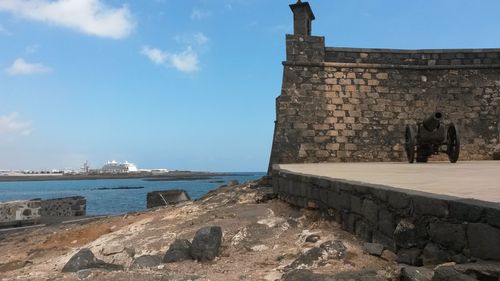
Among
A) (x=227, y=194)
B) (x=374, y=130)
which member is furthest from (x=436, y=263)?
(x=374, y=130)

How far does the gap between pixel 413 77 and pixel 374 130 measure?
190 cm

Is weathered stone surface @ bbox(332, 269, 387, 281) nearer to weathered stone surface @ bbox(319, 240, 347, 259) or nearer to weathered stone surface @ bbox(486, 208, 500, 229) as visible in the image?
weathered stone surface @ bbox(319, 240, 347, 259)

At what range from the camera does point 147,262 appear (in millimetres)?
4969

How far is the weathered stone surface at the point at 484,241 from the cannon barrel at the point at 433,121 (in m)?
7.72

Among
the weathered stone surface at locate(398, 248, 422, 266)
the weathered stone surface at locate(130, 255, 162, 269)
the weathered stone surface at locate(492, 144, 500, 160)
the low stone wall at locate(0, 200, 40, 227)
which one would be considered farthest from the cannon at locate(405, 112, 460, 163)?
the low stone wall at locate(0, 200, 40, 227)

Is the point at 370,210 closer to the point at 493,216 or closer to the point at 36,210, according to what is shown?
the point at 493,216

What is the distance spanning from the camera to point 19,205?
52.9 feet

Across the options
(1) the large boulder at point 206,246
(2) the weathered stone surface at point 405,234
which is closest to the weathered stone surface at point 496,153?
(1) the large boulder at point 206,246

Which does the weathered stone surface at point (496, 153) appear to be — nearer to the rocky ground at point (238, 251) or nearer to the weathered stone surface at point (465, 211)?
the rocky ground at point (238, 251)

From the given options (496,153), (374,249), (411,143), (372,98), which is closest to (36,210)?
(372,98)

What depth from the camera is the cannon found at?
1047 cm

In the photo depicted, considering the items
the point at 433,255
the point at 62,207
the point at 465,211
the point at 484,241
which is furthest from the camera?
the point at 62,207

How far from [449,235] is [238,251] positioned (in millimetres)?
2582

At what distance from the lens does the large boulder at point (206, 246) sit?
16.0ft
